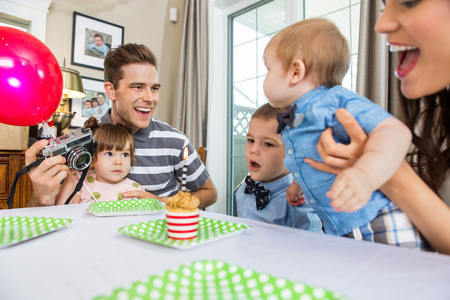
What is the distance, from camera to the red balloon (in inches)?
42.8

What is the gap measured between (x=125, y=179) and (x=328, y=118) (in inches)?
44.0

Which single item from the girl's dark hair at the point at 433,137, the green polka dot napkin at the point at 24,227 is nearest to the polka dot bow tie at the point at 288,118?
the girl's dark hair at the point at 433,137

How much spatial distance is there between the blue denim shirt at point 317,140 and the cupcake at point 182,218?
36 cm

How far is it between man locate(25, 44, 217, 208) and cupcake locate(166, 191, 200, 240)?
3.02 feet

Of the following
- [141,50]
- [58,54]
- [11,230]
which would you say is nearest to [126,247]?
[11,230]

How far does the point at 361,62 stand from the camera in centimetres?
201

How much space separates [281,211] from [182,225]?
673mm

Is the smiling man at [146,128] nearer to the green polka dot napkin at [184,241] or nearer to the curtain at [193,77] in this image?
the green polka dot napkin at [184,241]

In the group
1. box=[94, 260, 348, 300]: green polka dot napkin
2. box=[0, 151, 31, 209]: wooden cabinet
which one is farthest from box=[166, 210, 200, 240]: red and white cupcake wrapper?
box=[0, 151, 31, 209]: wooden cabinet

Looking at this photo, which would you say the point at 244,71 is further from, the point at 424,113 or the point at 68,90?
the point at 424,113

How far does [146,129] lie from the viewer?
172 cm

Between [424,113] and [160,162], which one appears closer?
[424,113]

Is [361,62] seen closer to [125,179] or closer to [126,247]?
[125,179]

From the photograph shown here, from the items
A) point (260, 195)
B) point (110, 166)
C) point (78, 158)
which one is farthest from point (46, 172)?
point (260, 195)
